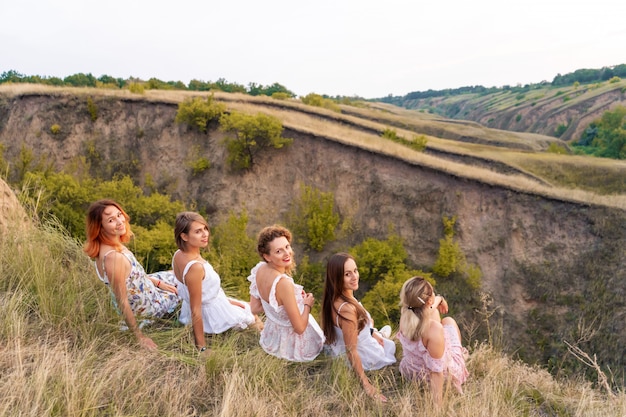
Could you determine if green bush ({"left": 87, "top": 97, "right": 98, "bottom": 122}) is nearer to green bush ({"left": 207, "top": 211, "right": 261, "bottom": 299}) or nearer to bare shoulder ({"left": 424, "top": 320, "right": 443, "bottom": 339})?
green bush ({"left": 207, "top": 211, "right": 261, "bottom": 299})

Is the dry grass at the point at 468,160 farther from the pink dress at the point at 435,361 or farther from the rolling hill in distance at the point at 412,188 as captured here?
the pink dress at the point at 435,361

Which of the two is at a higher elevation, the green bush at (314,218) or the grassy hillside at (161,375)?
the grassy hillside at (161,375)

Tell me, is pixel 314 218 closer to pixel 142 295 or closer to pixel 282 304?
pixel 142 295

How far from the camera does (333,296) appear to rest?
148 inches

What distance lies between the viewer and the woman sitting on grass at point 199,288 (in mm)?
3908

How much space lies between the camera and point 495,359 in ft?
14.0

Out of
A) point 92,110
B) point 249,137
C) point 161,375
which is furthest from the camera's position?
point 92,110

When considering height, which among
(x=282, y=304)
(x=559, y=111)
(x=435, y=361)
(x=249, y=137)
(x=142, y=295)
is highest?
(x=559, y=111)

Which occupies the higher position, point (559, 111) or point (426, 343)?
point (559, 111)

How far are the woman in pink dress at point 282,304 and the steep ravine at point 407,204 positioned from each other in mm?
13169

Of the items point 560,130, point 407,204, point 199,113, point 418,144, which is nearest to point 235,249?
point 407,204

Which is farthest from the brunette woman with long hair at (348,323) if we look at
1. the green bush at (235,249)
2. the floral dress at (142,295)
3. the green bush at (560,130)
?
the green bush at (560,130)

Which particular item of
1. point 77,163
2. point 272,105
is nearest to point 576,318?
point 272,105

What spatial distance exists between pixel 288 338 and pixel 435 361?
1219mm
